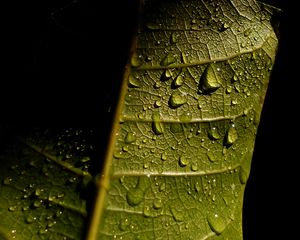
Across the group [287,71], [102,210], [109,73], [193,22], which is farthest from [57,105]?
[287,71]

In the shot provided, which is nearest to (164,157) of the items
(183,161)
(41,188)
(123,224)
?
(183,161)

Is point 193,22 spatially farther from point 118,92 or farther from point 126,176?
point 126,176

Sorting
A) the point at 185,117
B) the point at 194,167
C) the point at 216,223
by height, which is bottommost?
the point at 216,223

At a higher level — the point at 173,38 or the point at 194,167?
the point at 173,38

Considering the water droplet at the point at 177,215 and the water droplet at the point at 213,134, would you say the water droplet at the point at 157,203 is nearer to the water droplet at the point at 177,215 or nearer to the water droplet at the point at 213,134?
the water droplet at the point at 177,215

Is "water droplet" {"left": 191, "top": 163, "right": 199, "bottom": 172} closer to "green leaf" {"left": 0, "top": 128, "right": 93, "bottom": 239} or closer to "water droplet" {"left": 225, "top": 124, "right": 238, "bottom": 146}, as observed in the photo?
"water droplet" {"left": 225, "top": 124, "right": 238, "bottom": 146}

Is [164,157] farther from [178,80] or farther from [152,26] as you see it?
[152,26]
